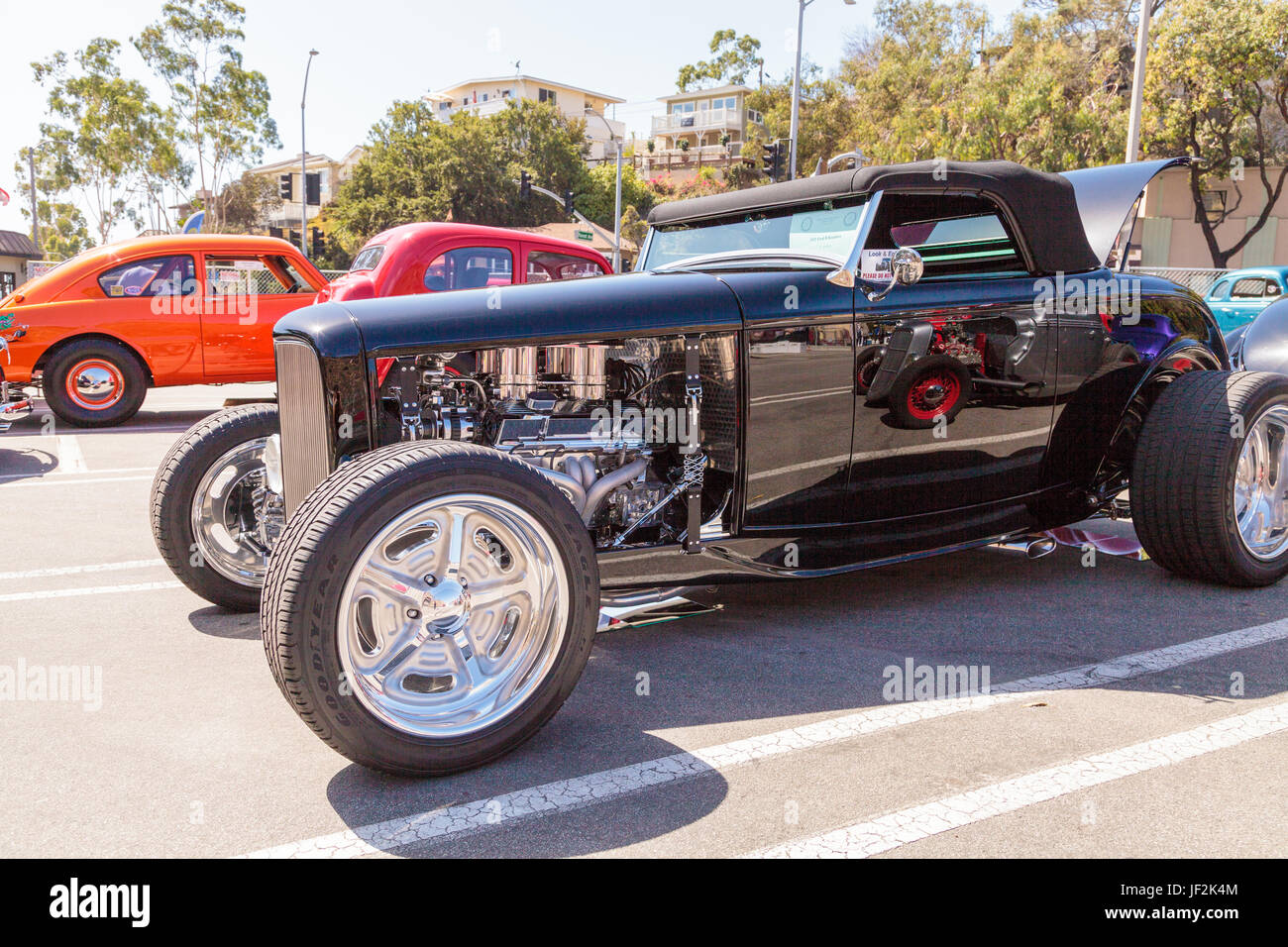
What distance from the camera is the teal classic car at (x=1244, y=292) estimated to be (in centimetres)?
1420

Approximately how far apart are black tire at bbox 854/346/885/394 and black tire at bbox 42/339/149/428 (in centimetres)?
883

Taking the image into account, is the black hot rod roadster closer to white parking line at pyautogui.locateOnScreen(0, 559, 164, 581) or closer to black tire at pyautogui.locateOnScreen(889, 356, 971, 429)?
black tire at pyautogui.locateOnScreen(889, 356, 971, 429)

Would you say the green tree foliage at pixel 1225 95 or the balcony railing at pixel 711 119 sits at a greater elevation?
the balcony railing at pixel 711 119

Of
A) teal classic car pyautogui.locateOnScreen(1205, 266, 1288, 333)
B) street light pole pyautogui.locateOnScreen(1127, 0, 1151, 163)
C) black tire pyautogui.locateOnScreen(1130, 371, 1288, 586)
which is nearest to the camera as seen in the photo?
black tire pyautogui.locateOnScreen(1130, 371, 1288, 586)

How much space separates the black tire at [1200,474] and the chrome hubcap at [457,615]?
2.98 m

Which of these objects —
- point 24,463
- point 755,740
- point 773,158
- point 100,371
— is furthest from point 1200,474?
point 773,158

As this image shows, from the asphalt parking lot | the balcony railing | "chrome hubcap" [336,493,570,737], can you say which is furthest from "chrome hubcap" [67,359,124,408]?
the balcony railing

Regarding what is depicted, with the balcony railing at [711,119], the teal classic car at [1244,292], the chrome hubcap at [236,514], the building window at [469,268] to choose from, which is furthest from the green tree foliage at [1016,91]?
the balcony railing at [711,119]

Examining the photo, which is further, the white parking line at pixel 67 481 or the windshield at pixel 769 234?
the white parking line at pixel 67 481

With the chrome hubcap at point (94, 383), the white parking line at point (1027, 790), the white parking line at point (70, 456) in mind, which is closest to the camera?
the white parking line at point (1027, 790)

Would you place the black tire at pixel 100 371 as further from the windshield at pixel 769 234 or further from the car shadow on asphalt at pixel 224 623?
the windshield at pixel 769 234

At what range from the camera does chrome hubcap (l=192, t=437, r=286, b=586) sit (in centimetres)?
419

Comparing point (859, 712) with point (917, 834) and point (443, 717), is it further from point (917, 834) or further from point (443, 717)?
point (443, 717)

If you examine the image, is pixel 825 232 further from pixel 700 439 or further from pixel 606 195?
pixel 606 195
